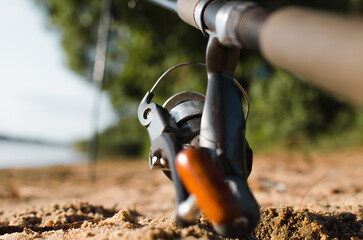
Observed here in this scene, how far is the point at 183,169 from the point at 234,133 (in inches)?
10.2

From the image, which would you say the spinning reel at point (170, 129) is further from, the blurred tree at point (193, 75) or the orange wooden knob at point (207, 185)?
the blurred tree at point (193, 75)

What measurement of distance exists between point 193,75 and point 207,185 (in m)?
10.4

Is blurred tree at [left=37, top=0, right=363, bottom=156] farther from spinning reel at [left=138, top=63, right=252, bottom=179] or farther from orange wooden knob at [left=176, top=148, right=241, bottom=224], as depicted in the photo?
orange wooden knob at [left=176, top=148, right=241, bottom=224]

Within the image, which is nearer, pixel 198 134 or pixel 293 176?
pixel 198 134

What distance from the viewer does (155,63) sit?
13.0m

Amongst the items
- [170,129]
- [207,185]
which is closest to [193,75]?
[170,129]

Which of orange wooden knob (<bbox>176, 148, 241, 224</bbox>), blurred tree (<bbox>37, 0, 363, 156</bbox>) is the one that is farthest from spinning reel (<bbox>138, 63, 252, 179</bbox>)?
blurred tree (<bbox>37, 0, 363, 156</bbox>)

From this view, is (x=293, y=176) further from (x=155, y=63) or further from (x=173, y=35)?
(x=155, y=63)

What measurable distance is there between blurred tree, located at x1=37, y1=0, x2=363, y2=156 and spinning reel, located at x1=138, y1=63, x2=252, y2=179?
622cm

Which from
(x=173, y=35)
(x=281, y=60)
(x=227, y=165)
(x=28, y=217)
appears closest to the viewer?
(x=281, y=60)

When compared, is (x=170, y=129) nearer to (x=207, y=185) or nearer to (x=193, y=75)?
(x=207, y=185)

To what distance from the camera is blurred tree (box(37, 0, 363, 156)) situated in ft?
Answer: 31.1

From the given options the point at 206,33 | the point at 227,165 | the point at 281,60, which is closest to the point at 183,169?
the point at 227,165

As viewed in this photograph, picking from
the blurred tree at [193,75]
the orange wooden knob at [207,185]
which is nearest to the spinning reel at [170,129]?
the orange wooden knob at [207,185]
